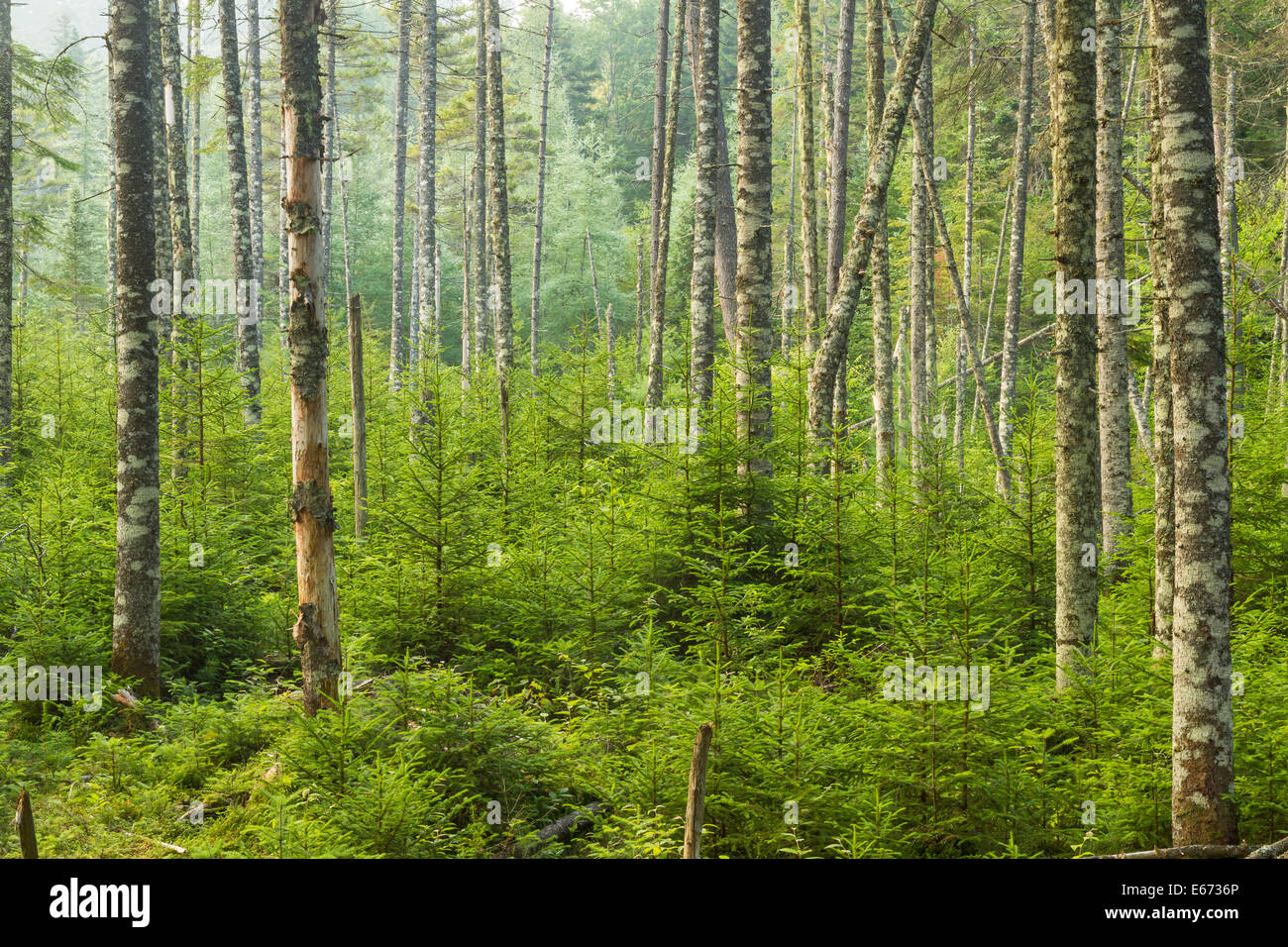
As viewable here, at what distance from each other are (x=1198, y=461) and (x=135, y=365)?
308 inches

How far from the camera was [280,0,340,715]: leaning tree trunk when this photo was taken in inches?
252

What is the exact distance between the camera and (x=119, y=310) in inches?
299

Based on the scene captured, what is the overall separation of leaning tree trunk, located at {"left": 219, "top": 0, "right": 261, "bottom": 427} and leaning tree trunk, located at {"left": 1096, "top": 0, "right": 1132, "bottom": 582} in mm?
11410

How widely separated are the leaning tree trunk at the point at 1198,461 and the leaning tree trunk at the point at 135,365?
7540 millimetres

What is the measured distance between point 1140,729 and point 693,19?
55.2 ft

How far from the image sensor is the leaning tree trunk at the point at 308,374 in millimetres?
6398

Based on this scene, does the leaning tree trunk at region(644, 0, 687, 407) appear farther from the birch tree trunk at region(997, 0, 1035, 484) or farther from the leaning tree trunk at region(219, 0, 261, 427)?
the leaning tree trunk at region(219, 0, 261, 427)

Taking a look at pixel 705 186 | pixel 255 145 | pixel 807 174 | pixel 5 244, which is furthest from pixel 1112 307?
pixel 255 145

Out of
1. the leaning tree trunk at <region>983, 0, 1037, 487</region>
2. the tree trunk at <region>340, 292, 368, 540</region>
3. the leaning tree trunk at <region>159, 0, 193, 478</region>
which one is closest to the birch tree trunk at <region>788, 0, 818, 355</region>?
the leaning tree trunk at <region>983, 0, 1037, 487</region>

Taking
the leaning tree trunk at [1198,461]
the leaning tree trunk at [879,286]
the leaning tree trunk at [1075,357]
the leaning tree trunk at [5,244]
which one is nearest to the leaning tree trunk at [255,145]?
the leaning tree trunk at [5,244]

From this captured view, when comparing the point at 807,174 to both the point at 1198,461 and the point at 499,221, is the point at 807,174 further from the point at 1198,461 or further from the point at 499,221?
the point at 1198,461
